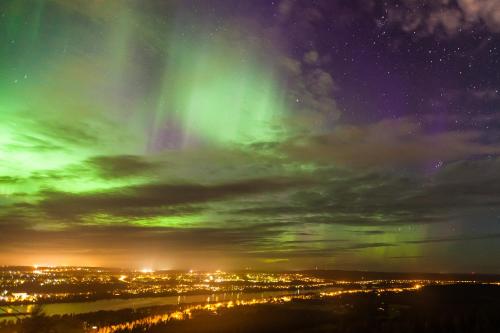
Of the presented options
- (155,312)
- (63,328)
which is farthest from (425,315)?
(63,328)

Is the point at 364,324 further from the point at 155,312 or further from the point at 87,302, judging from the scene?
the point at 87,302

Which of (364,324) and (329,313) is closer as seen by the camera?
(364,324)

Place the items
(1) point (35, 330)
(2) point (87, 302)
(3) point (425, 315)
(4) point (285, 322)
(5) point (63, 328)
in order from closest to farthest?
(1) point (35, 330) → (5) point (63, 328) → (4) point (285, 322) → (3) point (425, 315) → (2) point (87, 302)

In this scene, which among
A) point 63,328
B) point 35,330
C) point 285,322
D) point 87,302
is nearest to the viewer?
point 35,330

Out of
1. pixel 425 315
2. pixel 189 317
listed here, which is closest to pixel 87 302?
pixel 189 317

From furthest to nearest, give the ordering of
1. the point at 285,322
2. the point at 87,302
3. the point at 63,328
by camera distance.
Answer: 1. the point at 87,302
2. the point at 285,322
3. the point at 63,328

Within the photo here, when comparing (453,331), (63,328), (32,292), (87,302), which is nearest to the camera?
(63,328)

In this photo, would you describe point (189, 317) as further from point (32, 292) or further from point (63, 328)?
point (32, 292)

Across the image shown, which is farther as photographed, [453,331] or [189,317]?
[189,317]
